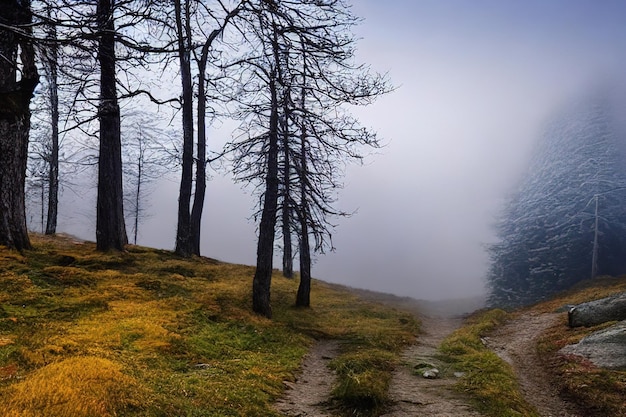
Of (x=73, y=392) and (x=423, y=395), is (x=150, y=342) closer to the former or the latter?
(x=73, y=392)

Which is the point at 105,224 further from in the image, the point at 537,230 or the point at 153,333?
the point at 537,230

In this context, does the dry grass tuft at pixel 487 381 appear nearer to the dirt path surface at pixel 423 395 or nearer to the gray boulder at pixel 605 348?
the dirt path surface at pixel 423 395

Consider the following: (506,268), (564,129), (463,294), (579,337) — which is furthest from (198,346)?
(463,294)

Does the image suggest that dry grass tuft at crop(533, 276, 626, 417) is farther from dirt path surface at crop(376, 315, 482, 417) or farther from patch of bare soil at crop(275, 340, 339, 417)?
patch of bare soil at crop(275, 340, 339, 417)

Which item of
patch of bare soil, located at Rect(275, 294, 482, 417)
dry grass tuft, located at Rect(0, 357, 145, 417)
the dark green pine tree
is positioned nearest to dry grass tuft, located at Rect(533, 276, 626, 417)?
patch of bare soil, located at Rect(275, 294, 482, 417)

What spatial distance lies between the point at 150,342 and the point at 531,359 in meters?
10.7

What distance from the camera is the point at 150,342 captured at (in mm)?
7699

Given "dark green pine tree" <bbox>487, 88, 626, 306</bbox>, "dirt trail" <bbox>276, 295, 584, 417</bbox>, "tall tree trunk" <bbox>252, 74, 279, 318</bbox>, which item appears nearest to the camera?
"dirt trail" <bbox>276, 295, 584, 417</bbox>

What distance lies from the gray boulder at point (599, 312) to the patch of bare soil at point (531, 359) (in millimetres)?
1479

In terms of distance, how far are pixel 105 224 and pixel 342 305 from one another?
430 inches

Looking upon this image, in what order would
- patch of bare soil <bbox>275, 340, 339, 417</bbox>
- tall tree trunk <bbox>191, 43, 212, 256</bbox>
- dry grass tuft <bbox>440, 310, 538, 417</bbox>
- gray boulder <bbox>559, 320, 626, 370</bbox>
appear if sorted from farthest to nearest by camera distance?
tall tree trunk <bbox>191, 43, 212, 256</bbox> < gray boulder <bbox>559, 320, 626, 370</bbox> < dry grass tuft <bbox>440, 310, 538, 417</bbox> < patch of bare soil <bbox>275, 340, 339, 417</bbox>

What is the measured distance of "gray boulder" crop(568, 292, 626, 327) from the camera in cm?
1444

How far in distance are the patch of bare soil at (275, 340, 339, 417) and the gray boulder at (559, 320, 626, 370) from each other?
667 centimetres

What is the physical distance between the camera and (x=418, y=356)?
1136 cm
